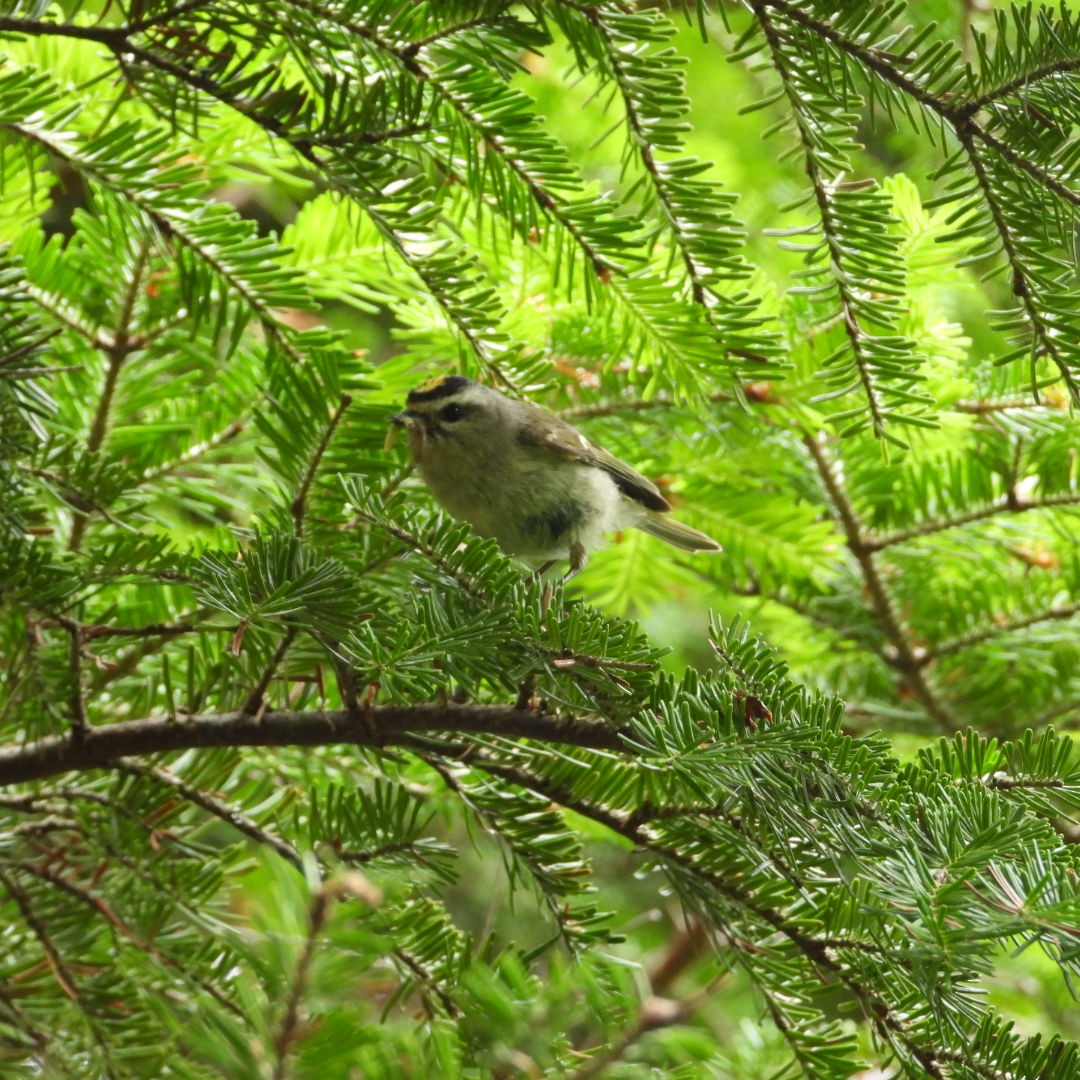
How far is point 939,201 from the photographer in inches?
46.6

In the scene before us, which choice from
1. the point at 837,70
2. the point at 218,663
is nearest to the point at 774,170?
the point at 837,70

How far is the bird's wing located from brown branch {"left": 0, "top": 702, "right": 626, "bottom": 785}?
1021mm

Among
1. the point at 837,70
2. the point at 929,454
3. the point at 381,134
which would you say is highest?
the point at 837,70

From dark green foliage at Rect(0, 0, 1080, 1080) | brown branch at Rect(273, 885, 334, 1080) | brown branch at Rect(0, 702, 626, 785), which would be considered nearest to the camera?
brown branch at Rect(273, 885, 334, 1080)

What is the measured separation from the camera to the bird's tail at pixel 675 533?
2.30m

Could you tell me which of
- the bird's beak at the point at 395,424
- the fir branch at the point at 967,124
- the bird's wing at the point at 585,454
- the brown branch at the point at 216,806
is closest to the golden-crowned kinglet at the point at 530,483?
the bird's wing at the point at 585,454

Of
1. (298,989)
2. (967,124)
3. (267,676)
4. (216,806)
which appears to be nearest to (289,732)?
(267,676)

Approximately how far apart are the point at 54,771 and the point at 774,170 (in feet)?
9.49

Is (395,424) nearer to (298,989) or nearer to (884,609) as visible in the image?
(298,989)

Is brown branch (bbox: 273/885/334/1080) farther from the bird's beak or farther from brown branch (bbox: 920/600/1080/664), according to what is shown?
brown branch (bbox: 920/600/1080/664)

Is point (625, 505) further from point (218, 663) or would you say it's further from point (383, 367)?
point (218, 663)

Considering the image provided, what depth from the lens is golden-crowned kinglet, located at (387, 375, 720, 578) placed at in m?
2.14

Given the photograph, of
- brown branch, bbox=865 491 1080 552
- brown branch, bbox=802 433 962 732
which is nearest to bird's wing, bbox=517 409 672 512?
brown branch, bbox=802 433 962 732

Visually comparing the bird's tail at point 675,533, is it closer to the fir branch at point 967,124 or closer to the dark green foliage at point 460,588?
the dark green foliage at point 460,588
